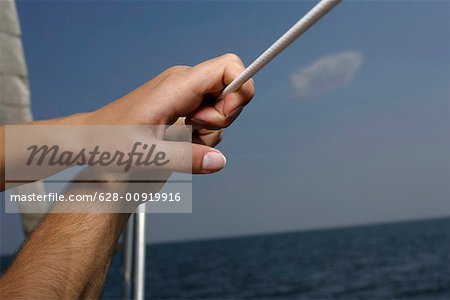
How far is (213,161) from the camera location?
0.95m

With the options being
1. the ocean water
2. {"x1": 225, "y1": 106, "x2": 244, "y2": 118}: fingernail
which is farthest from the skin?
the ocean water


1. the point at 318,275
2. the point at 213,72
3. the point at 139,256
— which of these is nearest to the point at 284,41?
the point at 213,72

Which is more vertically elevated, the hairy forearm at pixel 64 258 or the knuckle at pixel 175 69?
the knuckle at pixel 175 69

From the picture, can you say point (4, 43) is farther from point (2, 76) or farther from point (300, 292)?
point (300, 292)

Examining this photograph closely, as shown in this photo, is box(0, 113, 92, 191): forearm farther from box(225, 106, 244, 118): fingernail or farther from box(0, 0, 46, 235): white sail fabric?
box(0, 0, 46, 235): white sail fabric

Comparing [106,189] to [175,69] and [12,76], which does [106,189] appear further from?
[12,76]

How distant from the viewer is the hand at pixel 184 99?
0.94m

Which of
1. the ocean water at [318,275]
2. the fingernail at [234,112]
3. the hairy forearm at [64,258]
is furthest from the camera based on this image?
the ocean water at [318,275]

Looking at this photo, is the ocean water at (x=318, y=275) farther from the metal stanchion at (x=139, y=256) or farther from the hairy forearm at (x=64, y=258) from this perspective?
the hairy forearm at (x=64, y=258)

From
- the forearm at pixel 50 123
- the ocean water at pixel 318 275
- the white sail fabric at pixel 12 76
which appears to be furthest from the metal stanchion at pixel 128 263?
the ocean water at pixel 318 275

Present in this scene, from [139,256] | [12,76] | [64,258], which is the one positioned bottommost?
[64,258]

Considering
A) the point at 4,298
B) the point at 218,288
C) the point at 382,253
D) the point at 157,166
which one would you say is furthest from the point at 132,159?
the point at 382,253

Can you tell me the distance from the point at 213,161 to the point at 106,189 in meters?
0.16

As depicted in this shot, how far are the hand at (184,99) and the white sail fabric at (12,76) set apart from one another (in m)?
2.27
